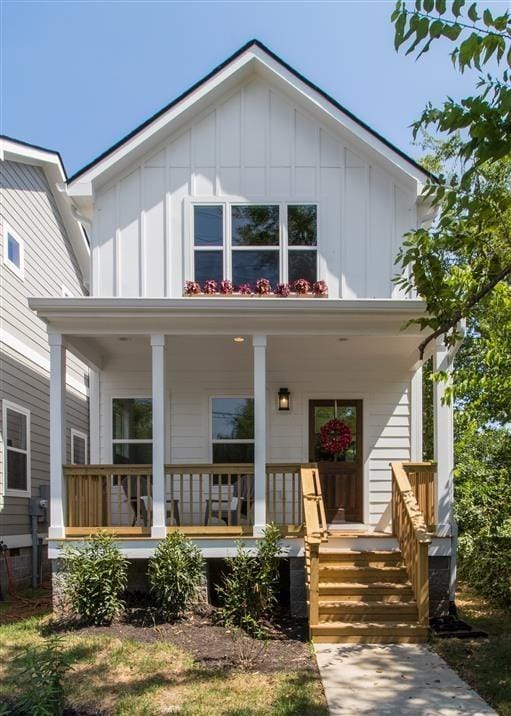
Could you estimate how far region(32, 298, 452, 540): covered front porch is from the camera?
321 inches

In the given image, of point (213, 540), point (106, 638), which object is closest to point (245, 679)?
point (106, 638)

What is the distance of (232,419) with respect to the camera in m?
10.2

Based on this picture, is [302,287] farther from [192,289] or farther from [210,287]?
[192,289]

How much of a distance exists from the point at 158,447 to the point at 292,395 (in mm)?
2898

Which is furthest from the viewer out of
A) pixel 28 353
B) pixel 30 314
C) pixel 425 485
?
pixel 30 314

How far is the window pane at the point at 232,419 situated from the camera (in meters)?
10.2

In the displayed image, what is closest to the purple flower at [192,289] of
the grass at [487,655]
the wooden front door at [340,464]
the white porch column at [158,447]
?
the white porch column at [158,447]

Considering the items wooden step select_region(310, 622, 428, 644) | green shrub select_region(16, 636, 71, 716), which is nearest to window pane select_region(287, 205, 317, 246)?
wooden step select_region(310, 622, 428, 644)

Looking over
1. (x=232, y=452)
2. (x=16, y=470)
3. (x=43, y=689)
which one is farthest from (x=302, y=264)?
(x=43, y=689)

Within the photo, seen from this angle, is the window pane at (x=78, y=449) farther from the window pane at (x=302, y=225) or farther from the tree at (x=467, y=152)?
the tree at (x=467, y=152)

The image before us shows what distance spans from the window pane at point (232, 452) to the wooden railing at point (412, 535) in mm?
2445

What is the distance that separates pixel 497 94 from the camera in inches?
153

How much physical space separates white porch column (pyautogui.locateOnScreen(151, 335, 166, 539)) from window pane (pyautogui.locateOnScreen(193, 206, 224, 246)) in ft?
7.48

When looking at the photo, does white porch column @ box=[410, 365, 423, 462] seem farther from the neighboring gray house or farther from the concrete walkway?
the neighboring gray house
